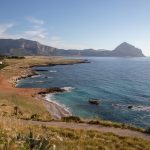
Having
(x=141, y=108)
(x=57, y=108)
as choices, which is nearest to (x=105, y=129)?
(x=57, y=108)

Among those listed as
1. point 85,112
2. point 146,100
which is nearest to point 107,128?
point 85,112

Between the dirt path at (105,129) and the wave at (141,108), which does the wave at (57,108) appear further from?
the dirt path at (105,129)

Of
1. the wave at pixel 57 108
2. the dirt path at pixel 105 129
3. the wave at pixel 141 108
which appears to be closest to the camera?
the dirt path at pixel 105 129

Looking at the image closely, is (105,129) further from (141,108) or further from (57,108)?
(141,108)

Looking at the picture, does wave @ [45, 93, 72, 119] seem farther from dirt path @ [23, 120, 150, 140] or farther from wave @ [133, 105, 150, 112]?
dirt path @ [23, 120, 150, 140]

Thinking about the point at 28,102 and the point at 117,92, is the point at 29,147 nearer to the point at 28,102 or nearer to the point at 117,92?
the point at 28,102

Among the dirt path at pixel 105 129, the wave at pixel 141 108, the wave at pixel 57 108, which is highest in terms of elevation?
the dirt path at pixel 105 129

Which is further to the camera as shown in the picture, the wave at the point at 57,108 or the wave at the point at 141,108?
the wave at the point at 141,108

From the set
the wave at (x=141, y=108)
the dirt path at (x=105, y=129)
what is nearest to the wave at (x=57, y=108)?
the wave at (x=141, y=108)

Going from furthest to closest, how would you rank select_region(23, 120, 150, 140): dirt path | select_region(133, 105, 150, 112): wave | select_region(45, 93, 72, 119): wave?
select_region(133, 105, 150, 112): wave
select_region(45, 93, 72, 119): wave
select_region(23, 120, 150, 140): dirt path

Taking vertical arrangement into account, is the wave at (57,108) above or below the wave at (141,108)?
below

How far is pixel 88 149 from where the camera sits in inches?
547

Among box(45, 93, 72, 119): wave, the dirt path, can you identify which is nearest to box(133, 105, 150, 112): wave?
box(45, 93, 72, 119): wave

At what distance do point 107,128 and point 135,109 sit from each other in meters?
36.0
